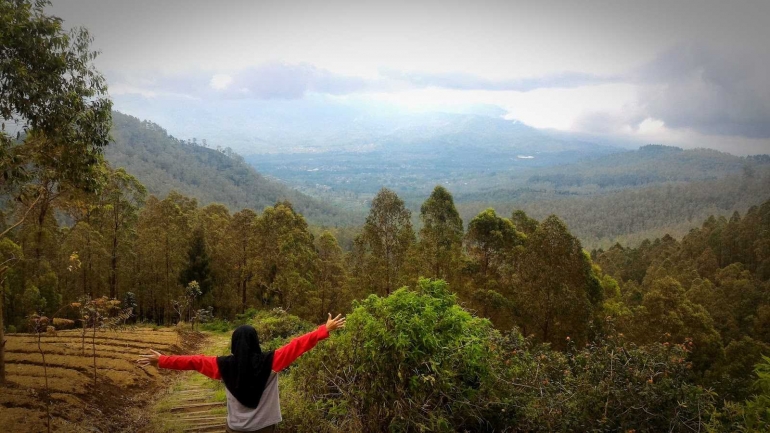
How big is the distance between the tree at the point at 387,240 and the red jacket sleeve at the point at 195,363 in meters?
12.3

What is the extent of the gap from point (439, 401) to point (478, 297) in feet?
32.8

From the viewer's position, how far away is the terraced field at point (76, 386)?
21.7ft

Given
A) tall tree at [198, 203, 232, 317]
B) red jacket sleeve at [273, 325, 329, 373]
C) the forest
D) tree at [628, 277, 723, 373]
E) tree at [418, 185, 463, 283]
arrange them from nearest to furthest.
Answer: red jacket sleeve at [273, 325, 329, 373], the forest, tree at [418, 185, 463, 283], tree at [628, 277, 723, 373], tall tree at [198, 203, 232, 317]

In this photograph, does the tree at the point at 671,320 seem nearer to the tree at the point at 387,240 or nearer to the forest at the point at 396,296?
the forest at the point at 396,296

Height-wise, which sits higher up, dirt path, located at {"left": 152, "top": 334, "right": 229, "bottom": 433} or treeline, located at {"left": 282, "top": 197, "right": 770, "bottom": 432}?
treeline, located at {"left": 282, "top": 197, "right": 770, "bottom": 432}

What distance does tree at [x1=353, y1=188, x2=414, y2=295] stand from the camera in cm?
1634

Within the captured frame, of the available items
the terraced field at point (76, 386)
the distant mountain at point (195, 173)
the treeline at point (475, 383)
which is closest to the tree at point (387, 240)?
the terraced field at point (76, 386)

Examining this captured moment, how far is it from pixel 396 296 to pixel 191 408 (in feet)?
18.9

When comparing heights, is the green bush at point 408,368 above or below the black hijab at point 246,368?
below

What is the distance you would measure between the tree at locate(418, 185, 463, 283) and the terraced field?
9.22 meters

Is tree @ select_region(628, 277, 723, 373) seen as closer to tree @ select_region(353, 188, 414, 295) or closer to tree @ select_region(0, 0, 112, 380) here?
tree @ select_region(353, 188, 414, 295)

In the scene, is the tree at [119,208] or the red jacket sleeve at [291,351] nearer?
the red jacket sleeve at [291,351]

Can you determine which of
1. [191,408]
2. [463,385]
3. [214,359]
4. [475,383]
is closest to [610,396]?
[475,383]

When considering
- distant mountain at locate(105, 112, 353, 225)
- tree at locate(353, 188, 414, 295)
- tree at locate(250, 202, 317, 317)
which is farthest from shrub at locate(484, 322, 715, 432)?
distant mountain at locate(105, 112, 353, 225)
